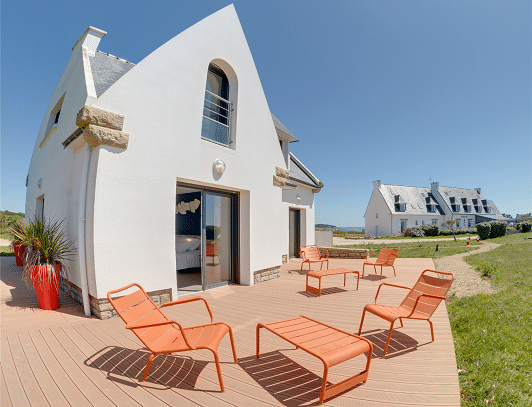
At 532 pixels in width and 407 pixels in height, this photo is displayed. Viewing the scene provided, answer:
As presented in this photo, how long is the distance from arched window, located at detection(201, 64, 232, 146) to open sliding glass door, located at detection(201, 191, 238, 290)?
1.60 m

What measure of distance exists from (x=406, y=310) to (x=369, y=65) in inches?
452

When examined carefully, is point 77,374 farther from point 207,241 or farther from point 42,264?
point 207,241

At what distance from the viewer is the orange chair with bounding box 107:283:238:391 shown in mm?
2557

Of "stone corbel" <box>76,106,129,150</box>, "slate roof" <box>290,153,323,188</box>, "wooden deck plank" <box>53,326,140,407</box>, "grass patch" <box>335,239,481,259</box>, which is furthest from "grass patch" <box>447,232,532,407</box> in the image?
"slate roof" <box>290,153,323,188</box>

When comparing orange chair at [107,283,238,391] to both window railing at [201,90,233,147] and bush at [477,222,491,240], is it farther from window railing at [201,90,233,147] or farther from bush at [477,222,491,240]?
bush at [477,222,491,240]

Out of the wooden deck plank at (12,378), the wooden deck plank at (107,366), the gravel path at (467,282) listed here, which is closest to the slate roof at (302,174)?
the gravel path at (467,282)

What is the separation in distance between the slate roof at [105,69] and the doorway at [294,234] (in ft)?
29.0

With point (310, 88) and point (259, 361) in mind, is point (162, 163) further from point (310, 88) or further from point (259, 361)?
point (310, 88)

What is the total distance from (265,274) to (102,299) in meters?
4.45

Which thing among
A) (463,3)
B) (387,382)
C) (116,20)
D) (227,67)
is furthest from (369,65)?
(387,382)

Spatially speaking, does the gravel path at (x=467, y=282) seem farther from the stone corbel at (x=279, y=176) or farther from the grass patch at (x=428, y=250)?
the stone corbel at (x=279, y=176)

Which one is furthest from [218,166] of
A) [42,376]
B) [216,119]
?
[42,376]

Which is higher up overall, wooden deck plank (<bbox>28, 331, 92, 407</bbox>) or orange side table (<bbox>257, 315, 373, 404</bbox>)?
orange side table (<bbox>257, 315, 373, 404</bbox>)

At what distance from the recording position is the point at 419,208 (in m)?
41.5
